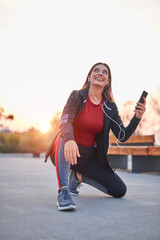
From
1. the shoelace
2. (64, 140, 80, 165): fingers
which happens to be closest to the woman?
(64, 140, 80, 165): fingers

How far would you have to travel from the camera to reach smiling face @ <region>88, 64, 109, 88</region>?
3623 mm

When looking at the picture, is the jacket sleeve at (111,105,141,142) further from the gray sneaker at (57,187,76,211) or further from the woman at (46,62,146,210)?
the gray sneaker at (57,187,76,211)

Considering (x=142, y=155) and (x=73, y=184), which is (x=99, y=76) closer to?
(x=73, y=184)

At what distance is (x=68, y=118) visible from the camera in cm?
321

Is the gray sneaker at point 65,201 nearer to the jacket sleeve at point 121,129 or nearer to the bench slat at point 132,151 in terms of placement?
the jacket sleeve at point 121,129

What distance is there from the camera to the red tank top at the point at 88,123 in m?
3.51

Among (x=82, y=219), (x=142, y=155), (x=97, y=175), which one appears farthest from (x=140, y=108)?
(x=142, y=155)

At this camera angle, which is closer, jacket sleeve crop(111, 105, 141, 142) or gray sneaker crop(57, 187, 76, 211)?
gray sneaker crop(57, 187, 76, 211)

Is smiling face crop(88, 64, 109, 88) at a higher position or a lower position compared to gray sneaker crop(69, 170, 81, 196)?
higher

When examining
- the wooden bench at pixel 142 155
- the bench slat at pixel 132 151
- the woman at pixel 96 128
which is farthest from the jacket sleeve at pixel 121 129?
the bench slat at pixel 132 151

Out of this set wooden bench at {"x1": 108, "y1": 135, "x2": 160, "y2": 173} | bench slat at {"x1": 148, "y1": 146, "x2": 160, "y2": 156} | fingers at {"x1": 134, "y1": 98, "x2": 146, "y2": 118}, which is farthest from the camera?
wooden bench at {"x1": 108, "y1": 135, "x2": 160, "y2": 173}

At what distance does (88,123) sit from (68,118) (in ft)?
1.19

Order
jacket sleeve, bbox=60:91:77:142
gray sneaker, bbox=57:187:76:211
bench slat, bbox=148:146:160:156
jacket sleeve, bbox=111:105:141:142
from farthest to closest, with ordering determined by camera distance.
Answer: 1. bench slat, bbox=148:146:160:156
2. jacket sleeve, bbox=111:105:141:142
3. jacket sleeve, bbox=60:91:77:142
4. gray sneaker, bbox=57:187:76:211

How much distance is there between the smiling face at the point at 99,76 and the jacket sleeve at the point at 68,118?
0.29m
